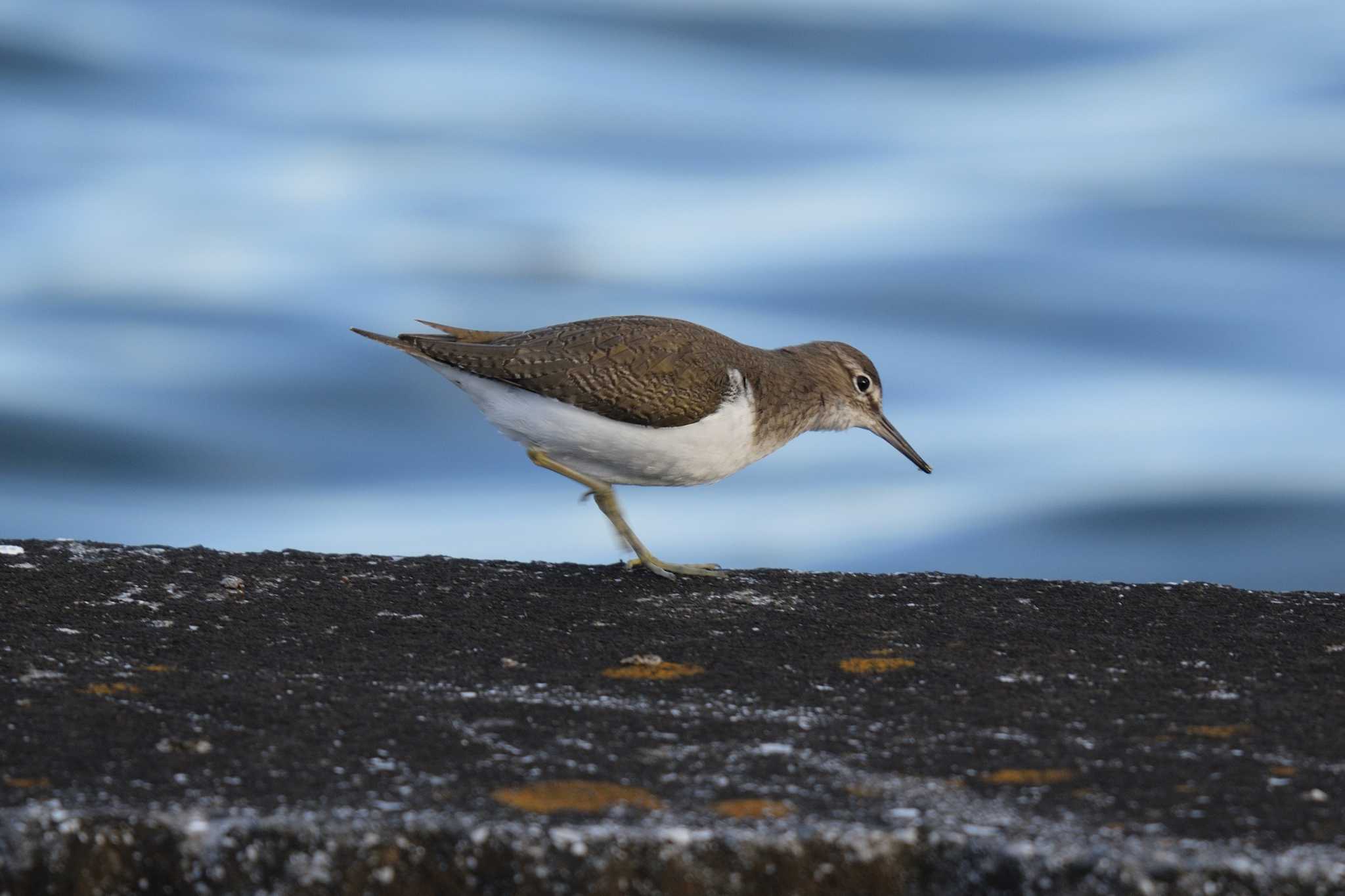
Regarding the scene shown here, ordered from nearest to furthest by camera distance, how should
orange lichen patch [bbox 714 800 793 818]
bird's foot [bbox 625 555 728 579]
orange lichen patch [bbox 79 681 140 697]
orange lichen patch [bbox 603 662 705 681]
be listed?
orange lichen patch [bbox 714 800 793 818]
orange lichen patch [bbox 79 681 140 697]
orange lichen patch [bbox 603 662 705 681]
bird's foot [bbox 625 555 728 579]

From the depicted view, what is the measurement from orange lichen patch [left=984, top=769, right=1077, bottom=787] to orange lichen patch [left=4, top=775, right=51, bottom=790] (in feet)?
6.05

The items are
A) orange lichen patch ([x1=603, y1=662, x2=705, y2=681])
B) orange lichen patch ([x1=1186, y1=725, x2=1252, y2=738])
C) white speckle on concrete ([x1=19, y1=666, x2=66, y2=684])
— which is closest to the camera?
orange lichen patch ([x1=1186, y1=725, x2=1252, y2=738])

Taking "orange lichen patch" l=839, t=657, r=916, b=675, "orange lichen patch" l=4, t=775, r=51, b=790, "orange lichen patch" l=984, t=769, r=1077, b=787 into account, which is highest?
"orange lichen patch" l=839, t=657, r=916, b=675

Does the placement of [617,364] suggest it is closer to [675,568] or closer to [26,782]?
[675,568]

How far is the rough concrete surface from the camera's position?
2.46 m

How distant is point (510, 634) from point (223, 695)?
1027 mm

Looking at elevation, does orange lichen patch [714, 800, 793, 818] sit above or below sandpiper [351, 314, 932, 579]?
below

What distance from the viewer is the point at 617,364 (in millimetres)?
5516

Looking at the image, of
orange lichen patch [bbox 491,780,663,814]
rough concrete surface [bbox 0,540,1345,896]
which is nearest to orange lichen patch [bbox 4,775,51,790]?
rough concrete surface [bbox 0,540,1345,896]

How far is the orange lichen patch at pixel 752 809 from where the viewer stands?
257cm

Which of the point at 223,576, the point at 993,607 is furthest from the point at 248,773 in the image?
the point at 993,607

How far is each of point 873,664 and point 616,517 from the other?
2.13 meters

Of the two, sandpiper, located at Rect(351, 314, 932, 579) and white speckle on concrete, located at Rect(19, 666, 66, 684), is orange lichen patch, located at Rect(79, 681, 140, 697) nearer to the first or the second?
white speckle on concrete, located at Rect(19, 666, 66, 684)

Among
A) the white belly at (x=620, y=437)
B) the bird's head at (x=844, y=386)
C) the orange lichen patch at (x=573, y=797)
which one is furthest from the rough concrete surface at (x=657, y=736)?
the bird's head at (x=844, y=386)
